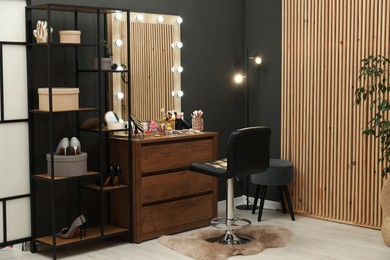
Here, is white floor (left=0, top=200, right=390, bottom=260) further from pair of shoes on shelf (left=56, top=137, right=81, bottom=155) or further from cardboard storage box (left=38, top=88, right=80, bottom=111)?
cardboard storage box (left=38, top=88, right=80, bottom=111)

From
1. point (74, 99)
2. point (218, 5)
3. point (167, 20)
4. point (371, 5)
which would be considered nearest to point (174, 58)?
point (167, 20)

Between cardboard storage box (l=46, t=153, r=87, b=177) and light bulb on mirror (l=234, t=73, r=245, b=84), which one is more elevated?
light bulb on mirror (l=234, t=73, r=245, b=84)

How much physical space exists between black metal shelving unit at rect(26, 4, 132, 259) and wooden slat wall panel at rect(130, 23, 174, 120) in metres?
0.32

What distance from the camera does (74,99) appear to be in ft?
14.8

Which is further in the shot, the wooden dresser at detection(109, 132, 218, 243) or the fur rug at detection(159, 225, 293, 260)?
the wooden dresser at detection(109, 132, 218, 243)

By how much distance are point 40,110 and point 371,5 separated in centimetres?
277

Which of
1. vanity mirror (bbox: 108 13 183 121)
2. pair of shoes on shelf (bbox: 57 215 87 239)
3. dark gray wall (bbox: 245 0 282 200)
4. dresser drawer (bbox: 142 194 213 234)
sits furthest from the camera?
dark gray wall (bbox: 245 0 282 200)

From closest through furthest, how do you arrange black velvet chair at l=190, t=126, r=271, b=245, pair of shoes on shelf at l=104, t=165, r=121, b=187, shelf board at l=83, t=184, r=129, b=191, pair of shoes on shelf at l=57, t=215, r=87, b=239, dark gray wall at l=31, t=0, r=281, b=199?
black velvet chair at l=190, t=126, r=271, b=245 < pair of shoes on shelf at l=57, t=215, r=87, b=239 < shelf board at l=83, t=184, r=129, b=191 < pair of shoes on shelf at l=104, t=165, r=121, b=187 < dark gray wall at l=31, t=0, r=281, b=199

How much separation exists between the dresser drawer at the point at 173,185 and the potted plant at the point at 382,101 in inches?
55.8

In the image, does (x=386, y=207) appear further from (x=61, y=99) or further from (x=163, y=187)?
(x=61, y=99)

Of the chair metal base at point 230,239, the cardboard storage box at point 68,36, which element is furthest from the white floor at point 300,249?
the cardboard storage box at point 68,36

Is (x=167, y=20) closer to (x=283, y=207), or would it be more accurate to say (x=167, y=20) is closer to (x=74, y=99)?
(x=74, y=99)

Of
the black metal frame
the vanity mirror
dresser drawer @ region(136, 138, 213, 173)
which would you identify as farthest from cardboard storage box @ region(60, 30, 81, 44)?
dresser drawer @ region(136, 138, 213, 173)

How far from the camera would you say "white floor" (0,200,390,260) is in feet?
15.1
